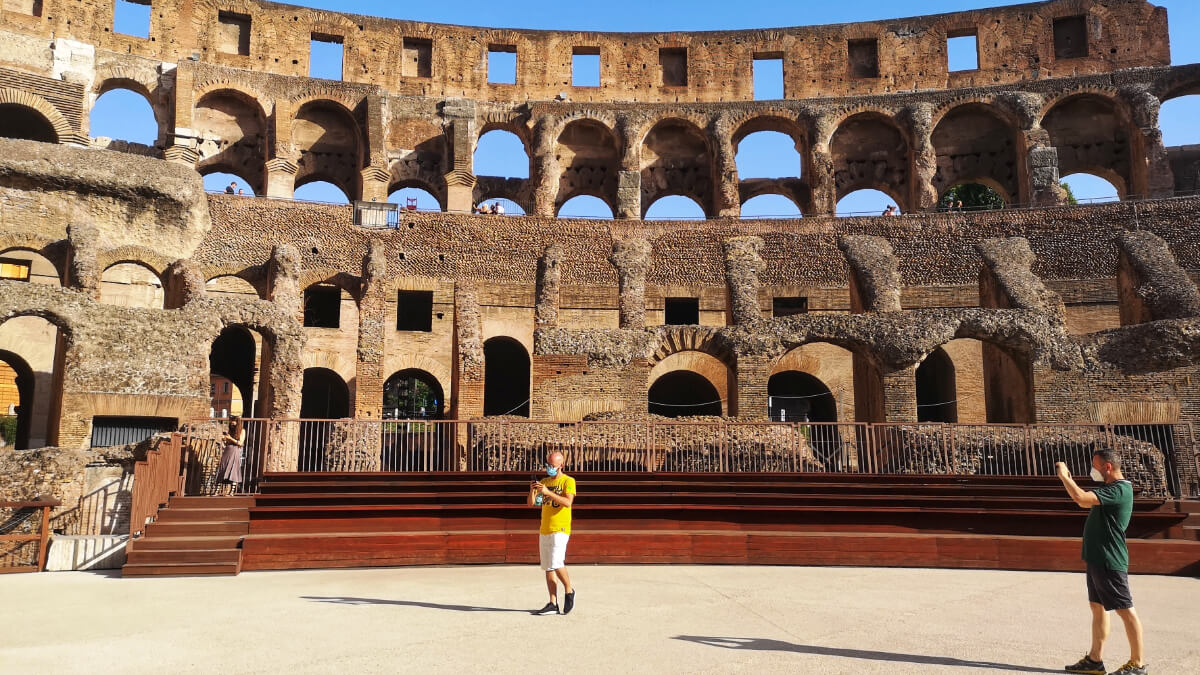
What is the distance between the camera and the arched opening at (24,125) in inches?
1162

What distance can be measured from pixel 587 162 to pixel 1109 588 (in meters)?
31.2

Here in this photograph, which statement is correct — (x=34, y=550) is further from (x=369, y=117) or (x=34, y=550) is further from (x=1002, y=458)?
(x=369, y=117)

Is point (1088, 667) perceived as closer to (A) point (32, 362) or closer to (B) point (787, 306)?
(B) point (787, 306)

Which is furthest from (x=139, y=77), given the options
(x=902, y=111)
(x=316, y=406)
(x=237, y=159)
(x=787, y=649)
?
(x=787, y=649)

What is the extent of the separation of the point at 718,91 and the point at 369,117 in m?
14.0

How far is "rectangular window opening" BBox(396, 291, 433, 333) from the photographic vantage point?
1097 inches

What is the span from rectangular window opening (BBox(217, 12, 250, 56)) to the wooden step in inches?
1115

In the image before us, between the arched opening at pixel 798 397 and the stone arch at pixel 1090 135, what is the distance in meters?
13.7

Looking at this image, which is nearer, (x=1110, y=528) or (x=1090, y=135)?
(x=1110, y=528)

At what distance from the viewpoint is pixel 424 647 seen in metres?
6.04

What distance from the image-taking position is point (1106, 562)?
5.64 meters

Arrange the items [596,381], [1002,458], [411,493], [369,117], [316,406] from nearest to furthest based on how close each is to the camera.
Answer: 1. [411,493]
2. [1002,458]
3. [596,381]
4. [316,406]
5. [369,117]

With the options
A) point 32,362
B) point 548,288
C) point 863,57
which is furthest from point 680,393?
point 32,362

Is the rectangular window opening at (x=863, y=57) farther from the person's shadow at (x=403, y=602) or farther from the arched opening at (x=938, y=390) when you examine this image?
the person's shadow at (x=403, y=602)
